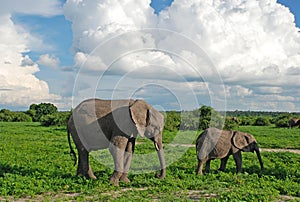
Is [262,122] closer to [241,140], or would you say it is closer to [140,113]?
[241,140]

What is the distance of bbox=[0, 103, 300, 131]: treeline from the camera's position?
91.8ft

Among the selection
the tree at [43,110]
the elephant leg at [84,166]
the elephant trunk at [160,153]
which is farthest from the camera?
the tree at [43,110]

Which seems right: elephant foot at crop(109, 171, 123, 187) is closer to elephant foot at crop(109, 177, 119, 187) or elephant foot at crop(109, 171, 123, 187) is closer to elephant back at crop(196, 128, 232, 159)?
elephant foot at crop(109, 177, 119, 187)

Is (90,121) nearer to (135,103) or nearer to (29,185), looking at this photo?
(135,103)

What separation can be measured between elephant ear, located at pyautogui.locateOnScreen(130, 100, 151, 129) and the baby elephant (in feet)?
9.83

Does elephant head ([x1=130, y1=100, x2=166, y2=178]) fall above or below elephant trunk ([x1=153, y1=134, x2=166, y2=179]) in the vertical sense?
above

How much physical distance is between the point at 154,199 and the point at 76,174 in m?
3.92

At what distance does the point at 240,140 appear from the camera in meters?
14.2

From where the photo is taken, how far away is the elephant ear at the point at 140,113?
11.4m

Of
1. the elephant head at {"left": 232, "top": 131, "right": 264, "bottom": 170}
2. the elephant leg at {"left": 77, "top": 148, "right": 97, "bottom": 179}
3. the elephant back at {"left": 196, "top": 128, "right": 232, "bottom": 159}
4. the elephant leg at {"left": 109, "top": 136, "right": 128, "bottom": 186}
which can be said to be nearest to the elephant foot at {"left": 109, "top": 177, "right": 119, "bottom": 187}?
the elephant leg at {"left": 109, "top": 136, "right": 128, "bottom": 186}

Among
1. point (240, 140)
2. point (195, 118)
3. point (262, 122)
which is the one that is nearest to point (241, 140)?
point (240, 140)

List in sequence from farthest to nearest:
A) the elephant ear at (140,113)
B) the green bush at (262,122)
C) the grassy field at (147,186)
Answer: the green bush at (262,122) → the elephant ear at (140,113) → the grassy field at (147,186)

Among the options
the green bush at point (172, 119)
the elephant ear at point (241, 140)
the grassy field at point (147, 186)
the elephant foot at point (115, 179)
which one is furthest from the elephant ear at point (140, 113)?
the elephant ear at point (241, 140)

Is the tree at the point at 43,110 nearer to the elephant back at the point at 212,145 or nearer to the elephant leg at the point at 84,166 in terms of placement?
the elephant back at the point at 212,145
